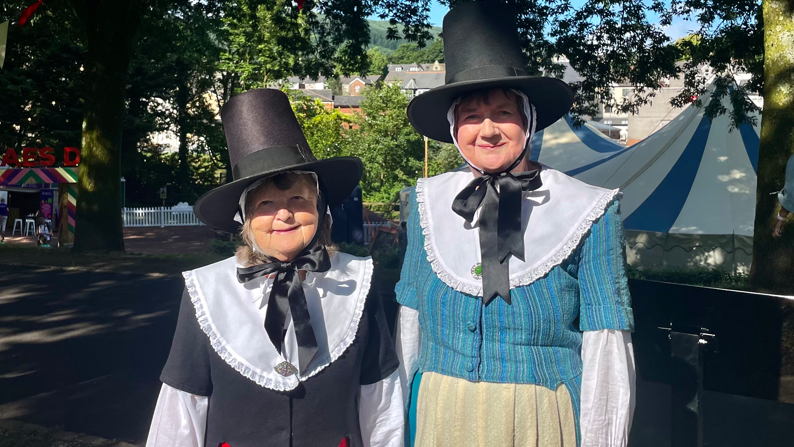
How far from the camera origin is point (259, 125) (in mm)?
2164

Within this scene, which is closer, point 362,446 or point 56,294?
point 362,446

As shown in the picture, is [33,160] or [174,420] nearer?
[174,420]

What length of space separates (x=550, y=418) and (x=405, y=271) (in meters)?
0.70

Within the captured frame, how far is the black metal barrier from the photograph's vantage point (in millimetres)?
2850

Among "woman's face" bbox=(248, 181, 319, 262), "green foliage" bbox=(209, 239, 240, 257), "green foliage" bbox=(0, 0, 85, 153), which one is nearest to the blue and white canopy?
"green foliage" bbox=(209, 239, 240, 257)

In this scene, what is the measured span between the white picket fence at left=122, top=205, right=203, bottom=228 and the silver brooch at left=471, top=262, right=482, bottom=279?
102 ft

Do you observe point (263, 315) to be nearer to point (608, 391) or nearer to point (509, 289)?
point (509, 289)

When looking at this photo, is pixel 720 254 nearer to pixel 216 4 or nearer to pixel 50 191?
pixel 216 4

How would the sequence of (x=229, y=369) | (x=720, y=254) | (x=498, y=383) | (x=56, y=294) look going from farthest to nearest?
1. (x=720, y=254)
2. (x=56, y=294)
3. (x=498, y=383)
4. (x=229, y=369)

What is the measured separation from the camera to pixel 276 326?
2.11m

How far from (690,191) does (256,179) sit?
13.3 m

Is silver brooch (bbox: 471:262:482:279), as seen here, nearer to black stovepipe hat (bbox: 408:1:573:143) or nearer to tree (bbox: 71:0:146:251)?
black stovepipe hat (bbox: 408:1:573:143)

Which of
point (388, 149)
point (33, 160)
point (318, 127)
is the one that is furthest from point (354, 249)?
point (388, 149)

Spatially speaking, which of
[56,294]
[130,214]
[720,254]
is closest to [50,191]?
[130,214]
